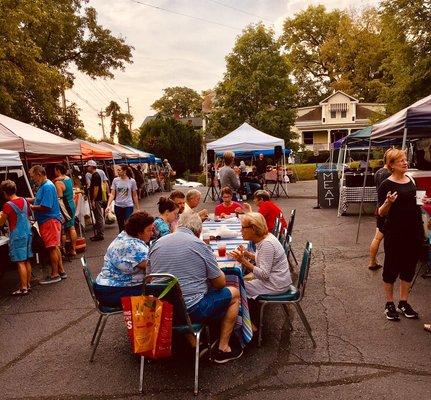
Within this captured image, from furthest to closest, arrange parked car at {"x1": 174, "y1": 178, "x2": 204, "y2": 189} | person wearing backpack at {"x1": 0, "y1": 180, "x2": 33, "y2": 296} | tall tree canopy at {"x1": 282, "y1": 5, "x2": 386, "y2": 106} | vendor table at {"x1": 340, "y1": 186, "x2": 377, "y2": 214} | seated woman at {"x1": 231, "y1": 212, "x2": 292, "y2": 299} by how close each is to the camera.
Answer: tall tree canopy at {"x1": 282, "y1": 5, "x2": 386, "y2": 106} < parked car at {"x1": 174, "y1": 178, "x2": 204, "y2": 189} < vendor table at {"x1": 340, "y1": 186, "x2": 377, "y2": 214} < person wearing backpack at {"x1": 0, "y1": 180, "x2": 33, "y2": 296} < seated woman at {"x1": 231, "y1": 212, "x2": 292, "y2": 299}

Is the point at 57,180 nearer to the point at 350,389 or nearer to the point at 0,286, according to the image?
the point at 0,286

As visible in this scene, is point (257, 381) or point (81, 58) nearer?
point (257, 381)

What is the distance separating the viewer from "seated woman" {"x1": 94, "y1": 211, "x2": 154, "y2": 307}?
3719mm

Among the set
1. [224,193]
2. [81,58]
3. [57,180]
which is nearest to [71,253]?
[57,180]

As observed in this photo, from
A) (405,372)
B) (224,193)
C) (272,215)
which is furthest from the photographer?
(224,193)

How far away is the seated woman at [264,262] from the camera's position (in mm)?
3984

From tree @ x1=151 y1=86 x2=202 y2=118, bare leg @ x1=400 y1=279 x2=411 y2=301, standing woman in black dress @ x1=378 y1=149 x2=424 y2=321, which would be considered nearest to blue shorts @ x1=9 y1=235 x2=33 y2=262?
standing woman in black dress @ x1=378 y1=149 x2=424 y2=321

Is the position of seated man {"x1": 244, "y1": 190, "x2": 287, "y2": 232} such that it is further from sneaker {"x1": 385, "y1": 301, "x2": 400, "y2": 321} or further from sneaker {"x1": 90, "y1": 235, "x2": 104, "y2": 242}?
sneaker {"x1": 90, "y1": 235, "x2": 104, "y2": 242}

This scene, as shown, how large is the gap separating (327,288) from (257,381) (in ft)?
8.50

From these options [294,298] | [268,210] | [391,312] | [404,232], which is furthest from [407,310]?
[268,210]

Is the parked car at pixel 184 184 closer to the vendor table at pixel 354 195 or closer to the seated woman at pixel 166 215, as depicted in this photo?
the vendor table at pixel 354 195

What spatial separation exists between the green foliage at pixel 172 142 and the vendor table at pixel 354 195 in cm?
2581

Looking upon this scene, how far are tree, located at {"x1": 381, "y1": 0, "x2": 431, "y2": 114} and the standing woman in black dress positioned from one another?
16.5m

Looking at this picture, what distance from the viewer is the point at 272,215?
20.8 feet
